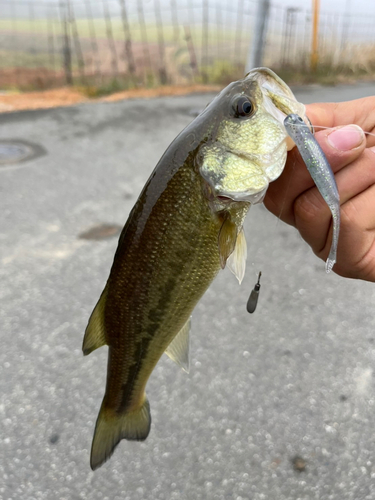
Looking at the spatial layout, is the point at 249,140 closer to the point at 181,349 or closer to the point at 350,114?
the point at 350,114

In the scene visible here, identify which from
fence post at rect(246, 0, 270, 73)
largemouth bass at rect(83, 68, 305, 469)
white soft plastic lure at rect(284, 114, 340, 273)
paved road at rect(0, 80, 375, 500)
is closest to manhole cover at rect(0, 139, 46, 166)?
paved road at rect(0, 80, 375, 500)

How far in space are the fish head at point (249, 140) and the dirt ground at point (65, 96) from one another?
28.2ft

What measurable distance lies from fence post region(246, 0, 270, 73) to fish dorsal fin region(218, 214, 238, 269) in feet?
21.9

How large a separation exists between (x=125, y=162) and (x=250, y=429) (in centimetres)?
441

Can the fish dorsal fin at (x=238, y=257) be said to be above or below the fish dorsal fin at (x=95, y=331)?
above

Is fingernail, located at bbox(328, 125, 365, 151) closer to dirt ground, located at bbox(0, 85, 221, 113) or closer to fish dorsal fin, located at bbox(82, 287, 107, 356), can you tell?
fish dorsal fin, located at bbox(82, 287, 107, 356)

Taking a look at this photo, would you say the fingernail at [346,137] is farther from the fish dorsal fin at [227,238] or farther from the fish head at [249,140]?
the fish dorsal fin at [227,238]

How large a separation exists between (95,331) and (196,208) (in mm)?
594

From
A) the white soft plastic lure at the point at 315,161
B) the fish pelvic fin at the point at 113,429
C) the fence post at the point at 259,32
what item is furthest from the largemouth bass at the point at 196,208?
the fence post at the point at 259,32

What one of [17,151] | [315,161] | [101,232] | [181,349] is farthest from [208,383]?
[17,151]

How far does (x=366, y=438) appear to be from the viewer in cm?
258

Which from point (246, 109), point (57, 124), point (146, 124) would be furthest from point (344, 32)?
point (246, 109)

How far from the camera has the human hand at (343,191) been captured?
1.54m

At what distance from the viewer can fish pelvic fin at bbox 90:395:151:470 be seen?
171cm
